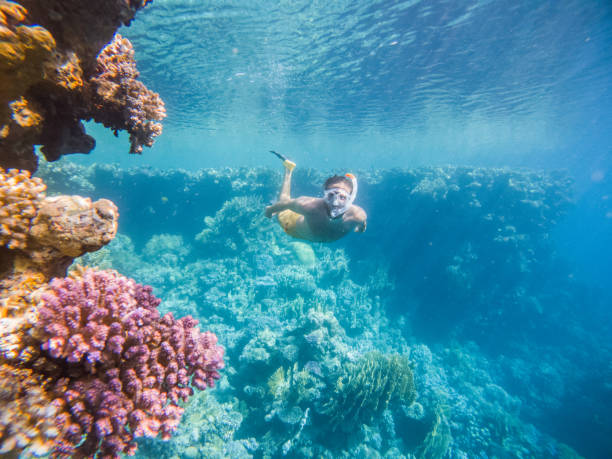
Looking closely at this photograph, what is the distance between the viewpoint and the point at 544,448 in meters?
10.9

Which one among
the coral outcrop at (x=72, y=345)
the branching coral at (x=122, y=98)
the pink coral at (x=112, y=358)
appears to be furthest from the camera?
the branching coral at (x=122, y=98)

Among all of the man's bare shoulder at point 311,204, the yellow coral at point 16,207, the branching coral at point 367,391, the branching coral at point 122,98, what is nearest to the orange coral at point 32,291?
the yellow coral at point 16,207

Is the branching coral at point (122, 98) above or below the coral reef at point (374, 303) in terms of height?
above

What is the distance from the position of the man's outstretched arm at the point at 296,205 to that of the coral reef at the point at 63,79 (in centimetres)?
241

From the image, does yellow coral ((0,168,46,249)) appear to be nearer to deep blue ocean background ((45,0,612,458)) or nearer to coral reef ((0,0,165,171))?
coral reef ((0,0,165,171))

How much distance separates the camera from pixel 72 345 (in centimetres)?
180

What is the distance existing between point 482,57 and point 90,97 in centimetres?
1935

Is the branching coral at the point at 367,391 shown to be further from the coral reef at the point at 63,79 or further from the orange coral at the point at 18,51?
the orange coral at the point at 18,51

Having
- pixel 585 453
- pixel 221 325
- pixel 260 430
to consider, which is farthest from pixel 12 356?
pixel 585 453

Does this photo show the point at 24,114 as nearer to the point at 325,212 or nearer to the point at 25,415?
the point at 25,415

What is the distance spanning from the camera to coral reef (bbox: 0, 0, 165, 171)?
2006 millimetres

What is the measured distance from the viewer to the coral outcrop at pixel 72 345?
1.70 meters

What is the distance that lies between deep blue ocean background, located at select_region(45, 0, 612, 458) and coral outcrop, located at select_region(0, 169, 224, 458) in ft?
18.2

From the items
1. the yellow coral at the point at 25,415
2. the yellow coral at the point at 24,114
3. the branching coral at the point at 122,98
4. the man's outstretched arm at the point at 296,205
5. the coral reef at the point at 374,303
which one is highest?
the branching coral at the point at 122,98
